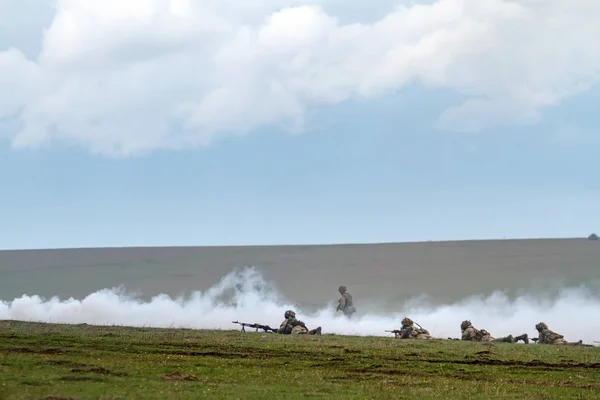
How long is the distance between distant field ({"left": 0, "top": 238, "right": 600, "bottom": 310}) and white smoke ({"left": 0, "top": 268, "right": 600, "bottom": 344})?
11149mm

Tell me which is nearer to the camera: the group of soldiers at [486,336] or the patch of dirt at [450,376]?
the patch of dirt at [450,376]

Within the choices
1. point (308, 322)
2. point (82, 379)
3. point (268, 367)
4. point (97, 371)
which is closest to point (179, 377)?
point (97, 371)

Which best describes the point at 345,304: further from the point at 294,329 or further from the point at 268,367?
the point at 268,367

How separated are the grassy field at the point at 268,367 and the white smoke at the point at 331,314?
72.3 feet

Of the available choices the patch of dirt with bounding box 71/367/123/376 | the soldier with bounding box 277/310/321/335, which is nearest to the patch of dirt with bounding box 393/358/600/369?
the patch of dirt with bounding box 71/367/123/376

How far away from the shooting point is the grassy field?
98.5 ft

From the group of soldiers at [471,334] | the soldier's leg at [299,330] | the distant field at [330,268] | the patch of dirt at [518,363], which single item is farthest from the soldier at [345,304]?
the patch of dirt at [518,363]

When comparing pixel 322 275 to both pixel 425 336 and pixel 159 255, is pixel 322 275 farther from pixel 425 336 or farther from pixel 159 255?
pixel 425 336

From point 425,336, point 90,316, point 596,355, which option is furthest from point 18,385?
point 90,316

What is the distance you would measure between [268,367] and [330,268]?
116 metres

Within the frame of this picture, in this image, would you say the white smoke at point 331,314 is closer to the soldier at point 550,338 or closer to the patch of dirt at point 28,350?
the soldier at point 550,338

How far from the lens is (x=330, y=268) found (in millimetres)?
153250

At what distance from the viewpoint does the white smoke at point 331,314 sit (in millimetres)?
80875

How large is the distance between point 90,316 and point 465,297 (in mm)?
49308
